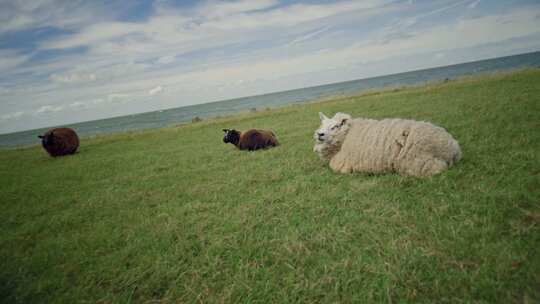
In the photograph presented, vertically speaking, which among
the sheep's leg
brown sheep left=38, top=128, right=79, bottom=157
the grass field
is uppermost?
brown sheep left=38, top=128, right=79, bottom=157

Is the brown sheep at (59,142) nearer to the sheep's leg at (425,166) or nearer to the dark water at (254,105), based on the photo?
the sheep's leg at (425,166)

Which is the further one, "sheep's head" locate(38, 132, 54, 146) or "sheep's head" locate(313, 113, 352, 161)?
"sheep's head" locate(38, 132, 54, 146)

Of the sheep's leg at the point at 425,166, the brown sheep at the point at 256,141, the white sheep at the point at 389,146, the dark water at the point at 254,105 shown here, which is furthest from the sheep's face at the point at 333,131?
the dark water at the point at 254,105

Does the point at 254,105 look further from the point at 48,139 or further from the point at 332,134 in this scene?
the point at 332,134

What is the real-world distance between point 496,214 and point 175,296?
135 inches

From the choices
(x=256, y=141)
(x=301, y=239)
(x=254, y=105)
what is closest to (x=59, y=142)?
(x=256, y=141)

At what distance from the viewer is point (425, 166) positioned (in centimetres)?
405

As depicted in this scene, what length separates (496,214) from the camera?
2.72 metres

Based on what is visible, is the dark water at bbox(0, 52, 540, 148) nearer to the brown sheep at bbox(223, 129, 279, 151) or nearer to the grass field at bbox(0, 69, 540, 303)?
the brown sheep at bbox(223, 129, 279, 151)

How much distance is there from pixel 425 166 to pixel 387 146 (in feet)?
2.15

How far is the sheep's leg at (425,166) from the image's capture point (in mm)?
4035

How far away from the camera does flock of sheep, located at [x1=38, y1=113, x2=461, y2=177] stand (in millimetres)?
4066

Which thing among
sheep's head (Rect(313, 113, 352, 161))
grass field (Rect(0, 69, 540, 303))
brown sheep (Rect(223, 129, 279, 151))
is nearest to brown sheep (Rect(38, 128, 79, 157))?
grass field (Rect(0, 69, 540, 303))

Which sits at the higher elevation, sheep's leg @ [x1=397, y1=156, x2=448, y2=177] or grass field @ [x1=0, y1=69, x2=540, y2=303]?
sheep's leg @ [x1=397, y1=156, x2=448, y2=177]
